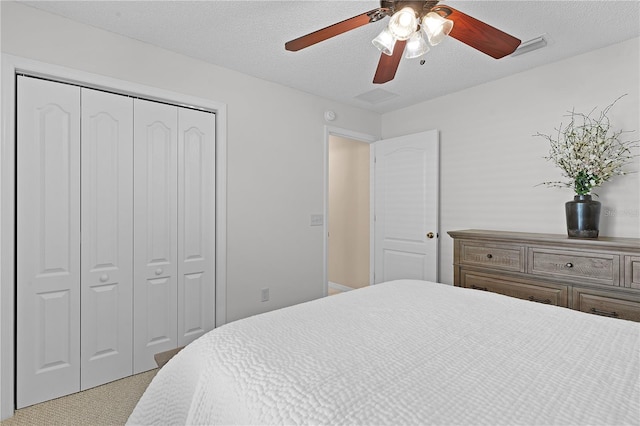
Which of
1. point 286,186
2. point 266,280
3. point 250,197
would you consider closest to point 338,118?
point 286,186

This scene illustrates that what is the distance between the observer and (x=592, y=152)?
7.50 ft

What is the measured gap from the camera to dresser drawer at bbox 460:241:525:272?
245 cm

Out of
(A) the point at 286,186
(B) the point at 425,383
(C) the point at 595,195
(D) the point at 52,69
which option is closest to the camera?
(B) the point at 425,383

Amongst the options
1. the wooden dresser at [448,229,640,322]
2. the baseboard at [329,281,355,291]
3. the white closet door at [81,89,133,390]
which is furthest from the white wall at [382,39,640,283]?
the white closet door at [81,89,133,390]

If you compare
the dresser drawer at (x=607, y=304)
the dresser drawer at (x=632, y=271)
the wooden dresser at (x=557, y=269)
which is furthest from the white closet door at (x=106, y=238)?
the dresser drawer at (x=632, y=271)

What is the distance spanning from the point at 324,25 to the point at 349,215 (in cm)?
296

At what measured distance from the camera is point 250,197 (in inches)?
120

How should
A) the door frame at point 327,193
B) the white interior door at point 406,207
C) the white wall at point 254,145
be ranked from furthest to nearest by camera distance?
the door frame at point 327,193
the white interior door at point 406,207
the white wall at point 254,145

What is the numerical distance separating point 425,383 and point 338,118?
3.25 m

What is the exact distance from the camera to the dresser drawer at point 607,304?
76.7 inches

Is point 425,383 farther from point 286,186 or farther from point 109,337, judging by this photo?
point 286,186

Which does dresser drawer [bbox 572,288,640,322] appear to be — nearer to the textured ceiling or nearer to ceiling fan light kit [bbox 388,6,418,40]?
the textured ceiling

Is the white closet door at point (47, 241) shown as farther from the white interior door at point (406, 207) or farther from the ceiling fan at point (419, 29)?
the white interior door at point (406, 207)

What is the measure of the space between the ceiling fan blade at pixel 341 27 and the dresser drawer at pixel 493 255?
192cm
